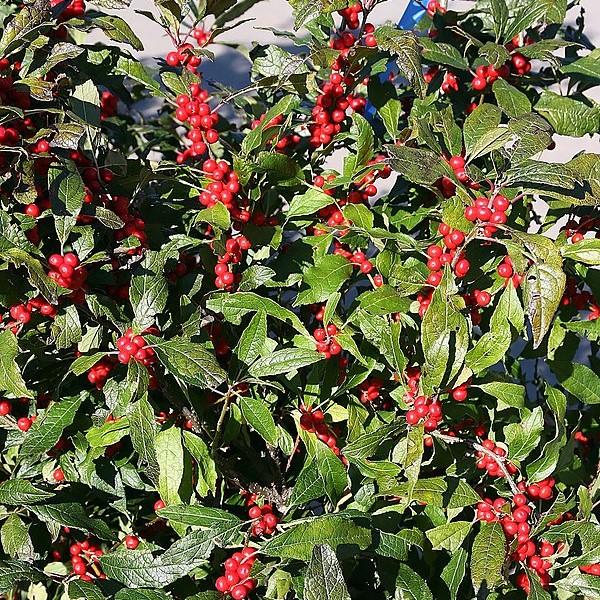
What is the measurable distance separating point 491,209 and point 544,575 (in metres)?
0.59

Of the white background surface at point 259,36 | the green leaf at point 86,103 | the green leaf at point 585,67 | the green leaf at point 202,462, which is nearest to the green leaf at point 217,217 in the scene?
the green leaf at point 86,103

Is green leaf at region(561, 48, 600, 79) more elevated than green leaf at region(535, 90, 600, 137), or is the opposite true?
green leaf at region(561, 48, 600, 79)

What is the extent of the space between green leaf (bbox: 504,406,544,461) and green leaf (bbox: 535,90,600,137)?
498 mm

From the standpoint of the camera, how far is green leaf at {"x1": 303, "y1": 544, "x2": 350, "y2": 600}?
3.45ft

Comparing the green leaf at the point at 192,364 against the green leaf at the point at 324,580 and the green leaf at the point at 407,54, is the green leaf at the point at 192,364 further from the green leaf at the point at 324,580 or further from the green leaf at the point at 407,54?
the green leaf at the point at 407,54

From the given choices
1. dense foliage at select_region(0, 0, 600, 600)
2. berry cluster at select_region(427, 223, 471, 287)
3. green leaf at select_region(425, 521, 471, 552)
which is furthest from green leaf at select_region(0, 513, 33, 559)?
berry cluster at select_region(427, 223, 471, 287)

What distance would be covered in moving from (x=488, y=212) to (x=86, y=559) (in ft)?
3.00

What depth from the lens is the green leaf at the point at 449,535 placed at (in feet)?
4.50

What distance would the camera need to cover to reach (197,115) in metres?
1.42

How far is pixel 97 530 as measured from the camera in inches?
54.6

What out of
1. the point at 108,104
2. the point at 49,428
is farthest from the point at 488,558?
the point at 108,104

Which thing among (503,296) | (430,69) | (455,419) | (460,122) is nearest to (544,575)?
Result: (455,419)

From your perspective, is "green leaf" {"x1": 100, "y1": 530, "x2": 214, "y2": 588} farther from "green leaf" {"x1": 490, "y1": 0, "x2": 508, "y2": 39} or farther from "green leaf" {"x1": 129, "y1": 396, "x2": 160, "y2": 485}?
"green leaf" {"x1": 490, "y1": 0, "x2": 508, "y2": 39}

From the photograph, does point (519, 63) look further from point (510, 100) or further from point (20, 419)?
point (20, 419)
